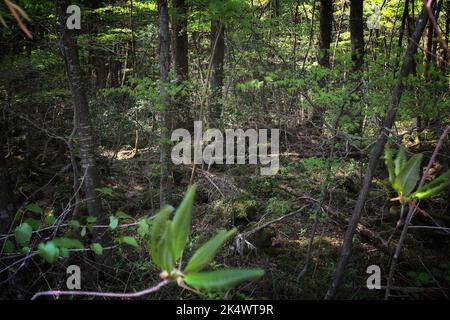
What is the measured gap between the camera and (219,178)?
7.09 m

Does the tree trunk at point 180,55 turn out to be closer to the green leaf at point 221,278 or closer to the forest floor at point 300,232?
the forest floor at point 300,232

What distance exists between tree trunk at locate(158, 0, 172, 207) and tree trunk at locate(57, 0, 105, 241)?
1163 millimetres

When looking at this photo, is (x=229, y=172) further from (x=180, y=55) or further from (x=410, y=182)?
(x=410, y=182)

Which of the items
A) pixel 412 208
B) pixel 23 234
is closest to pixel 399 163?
pixel 412 208

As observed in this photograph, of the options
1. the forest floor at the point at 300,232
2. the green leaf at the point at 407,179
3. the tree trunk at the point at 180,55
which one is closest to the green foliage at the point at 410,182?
the green leaf at the point at 407,179

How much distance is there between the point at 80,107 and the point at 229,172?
366cm

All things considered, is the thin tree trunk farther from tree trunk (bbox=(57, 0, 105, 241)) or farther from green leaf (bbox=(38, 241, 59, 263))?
tree trunk (bbox=(57, 0, 105, 241))

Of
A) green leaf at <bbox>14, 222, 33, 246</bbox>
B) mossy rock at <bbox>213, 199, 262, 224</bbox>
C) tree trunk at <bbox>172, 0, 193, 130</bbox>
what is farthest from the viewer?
tree trunk at <bbox>172, 0, 193, 130</bbox>

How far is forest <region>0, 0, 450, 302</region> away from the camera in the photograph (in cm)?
310

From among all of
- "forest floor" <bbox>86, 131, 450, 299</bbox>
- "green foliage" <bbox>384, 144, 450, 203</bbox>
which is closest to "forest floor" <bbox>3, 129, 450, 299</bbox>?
"forest floor" <bbox>86, 131, 450, 299</bbox>

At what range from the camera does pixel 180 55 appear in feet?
32.1

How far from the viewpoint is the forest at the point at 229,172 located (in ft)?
10.2

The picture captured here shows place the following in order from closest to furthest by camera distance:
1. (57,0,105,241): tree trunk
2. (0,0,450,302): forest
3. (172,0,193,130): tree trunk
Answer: (0,0,450,302): forest, (57,0,105,241): tree trunk, (172,0,193,130): tree trunk
